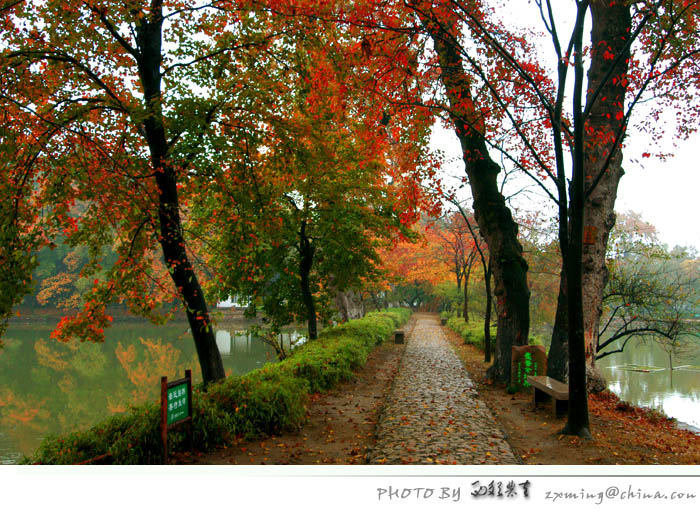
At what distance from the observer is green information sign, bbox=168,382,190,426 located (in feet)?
14.4

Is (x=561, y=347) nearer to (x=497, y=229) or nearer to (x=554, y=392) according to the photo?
(x=554, y=392)

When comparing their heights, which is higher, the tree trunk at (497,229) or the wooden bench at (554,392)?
the tree trunk at (497,229)

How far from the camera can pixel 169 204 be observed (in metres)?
6.43

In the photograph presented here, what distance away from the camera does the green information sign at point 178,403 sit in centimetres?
438

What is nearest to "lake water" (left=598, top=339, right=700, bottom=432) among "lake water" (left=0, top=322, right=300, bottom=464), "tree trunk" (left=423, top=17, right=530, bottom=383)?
"tree trunk" (left=423, top=17, right=530, bottom=383)

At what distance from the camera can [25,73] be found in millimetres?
5707

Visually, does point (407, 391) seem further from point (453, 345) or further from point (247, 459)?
point (453, 345)

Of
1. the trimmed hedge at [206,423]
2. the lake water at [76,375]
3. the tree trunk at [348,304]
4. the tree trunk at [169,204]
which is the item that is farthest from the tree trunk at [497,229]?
the tree trunk at [348,304]

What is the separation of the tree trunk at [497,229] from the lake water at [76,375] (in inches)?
225

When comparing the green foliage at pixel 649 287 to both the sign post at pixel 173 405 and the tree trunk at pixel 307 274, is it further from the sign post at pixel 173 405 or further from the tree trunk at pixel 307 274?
the sign post at pixel 173 405

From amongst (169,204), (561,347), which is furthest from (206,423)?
(561,347)

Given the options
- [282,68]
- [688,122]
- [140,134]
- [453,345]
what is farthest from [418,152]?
[453,345]

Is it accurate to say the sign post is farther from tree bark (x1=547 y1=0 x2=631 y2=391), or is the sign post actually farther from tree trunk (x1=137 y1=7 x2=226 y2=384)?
tree bark (x1=547 y1=0 x2=631 y2=391)
